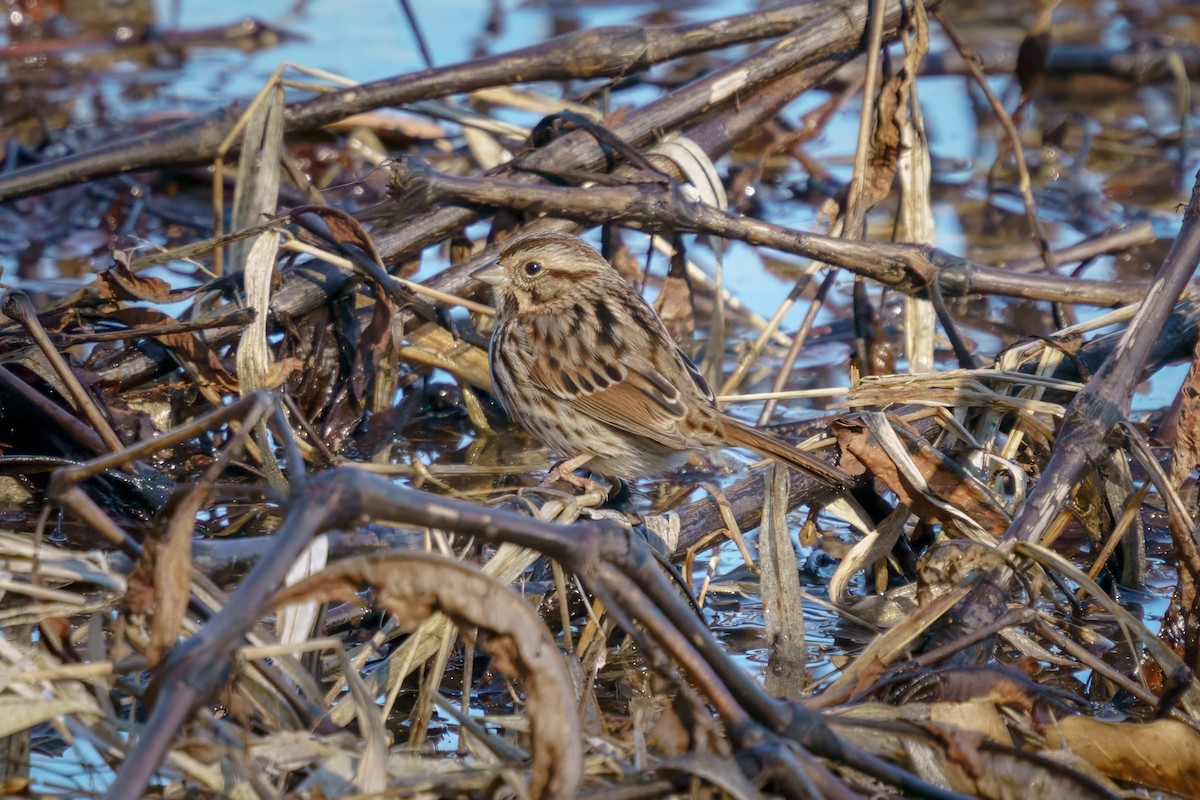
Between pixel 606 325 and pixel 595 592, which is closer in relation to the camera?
pixel 595 592

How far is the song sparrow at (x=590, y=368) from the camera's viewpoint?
372 cm

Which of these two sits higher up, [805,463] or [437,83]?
[437,83]

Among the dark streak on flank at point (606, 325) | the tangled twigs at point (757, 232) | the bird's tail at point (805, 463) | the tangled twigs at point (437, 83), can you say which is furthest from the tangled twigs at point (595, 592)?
the tangled twigs at point (437, 83)

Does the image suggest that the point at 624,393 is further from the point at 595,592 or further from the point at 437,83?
the point at 595,592

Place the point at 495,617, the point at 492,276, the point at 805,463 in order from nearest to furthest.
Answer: the point at 495,617, the point at 805,463, the point at 492,276

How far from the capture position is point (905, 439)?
3035 mm

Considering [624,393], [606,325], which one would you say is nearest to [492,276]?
[606,325]

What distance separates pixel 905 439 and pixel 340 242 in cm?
169

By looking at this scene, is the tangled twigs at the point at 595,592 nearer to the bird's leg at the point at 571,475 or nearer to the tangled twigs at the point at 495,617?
the tangled twigs at the point at 495,617

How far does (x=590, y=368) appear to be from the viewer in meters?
3.89

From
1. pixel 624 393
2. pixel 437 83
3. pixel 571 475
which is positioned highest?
pixel 437 83

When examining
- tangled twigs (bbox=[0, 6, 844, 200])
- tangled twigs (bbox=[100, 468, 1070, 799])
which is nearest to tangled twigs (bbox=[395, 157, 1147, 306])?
tangled twigs (bbox=[0, 6, 844, 200])

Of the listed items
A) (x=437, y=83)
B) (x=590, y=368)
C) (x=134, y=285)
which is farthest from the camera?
(x=437, y=83)

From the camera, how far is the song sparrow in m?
3.72
